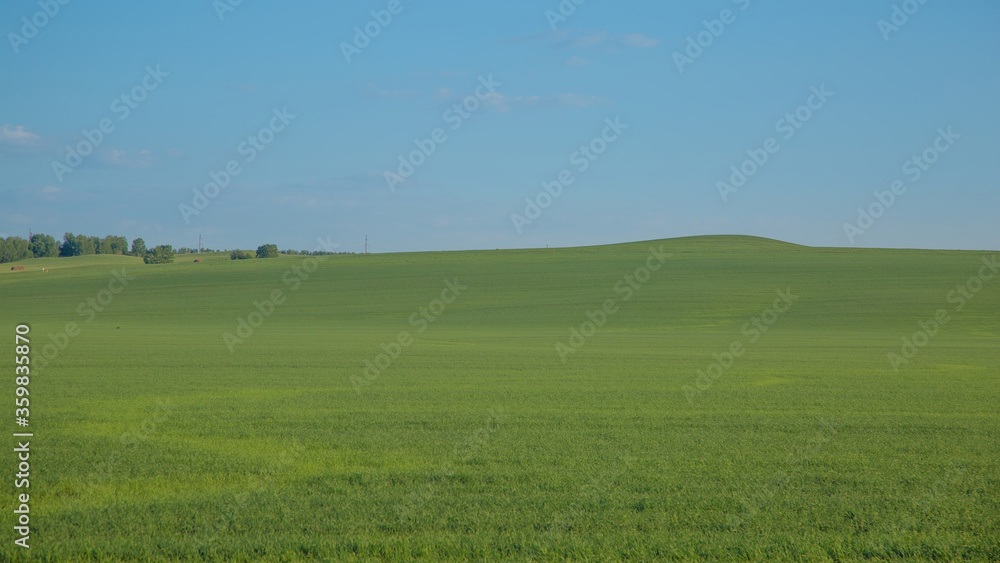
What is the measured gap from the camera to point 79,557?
6.15 m

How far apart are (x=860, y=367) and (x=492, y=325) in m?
26.0

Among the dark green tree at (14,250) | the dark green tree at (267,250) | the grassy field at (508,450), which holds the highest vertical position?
the grassy field at (508,450)

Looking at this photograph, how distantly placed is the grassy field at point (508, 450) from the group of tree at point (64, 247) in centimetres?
11200

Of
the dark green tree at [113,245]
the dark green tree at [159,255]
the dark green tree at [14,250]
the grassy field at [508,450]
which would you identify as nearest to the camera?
the grassy field at [508,450]

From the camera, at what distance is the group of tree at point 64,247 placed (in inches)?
5049

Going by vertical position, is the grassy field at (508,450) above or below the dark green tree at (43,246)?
Result: above

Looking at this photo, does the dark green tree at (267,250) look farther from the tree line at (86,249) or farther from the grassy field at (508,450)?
the grassy field at (508,450)

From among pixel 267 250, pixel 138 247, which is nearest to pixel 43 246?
pixel 138 247

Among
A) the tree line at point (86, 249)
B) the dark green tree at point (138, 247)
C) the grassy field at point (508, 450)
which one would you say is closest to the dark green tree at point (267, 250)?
the tree line at point (86, 249)

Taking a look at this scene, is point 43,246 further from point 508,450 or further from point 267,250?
point 508,450

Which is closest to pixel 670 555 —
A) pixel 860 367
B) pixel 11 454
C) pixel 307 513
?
pixel 307 513

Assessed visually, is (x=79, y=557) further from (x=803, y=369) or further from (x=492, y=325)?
(x=492, y=325)

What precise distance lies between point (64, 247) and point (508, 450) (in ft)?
500

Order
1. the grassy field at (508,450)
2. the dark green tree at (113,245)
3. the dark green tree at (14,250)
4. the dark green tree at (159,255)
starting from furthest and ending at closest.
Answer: the dark green tree at (113,245)
the dark green tree at (14,250)
the dark green tree at (159,255)
the grassy field at (508,450)
